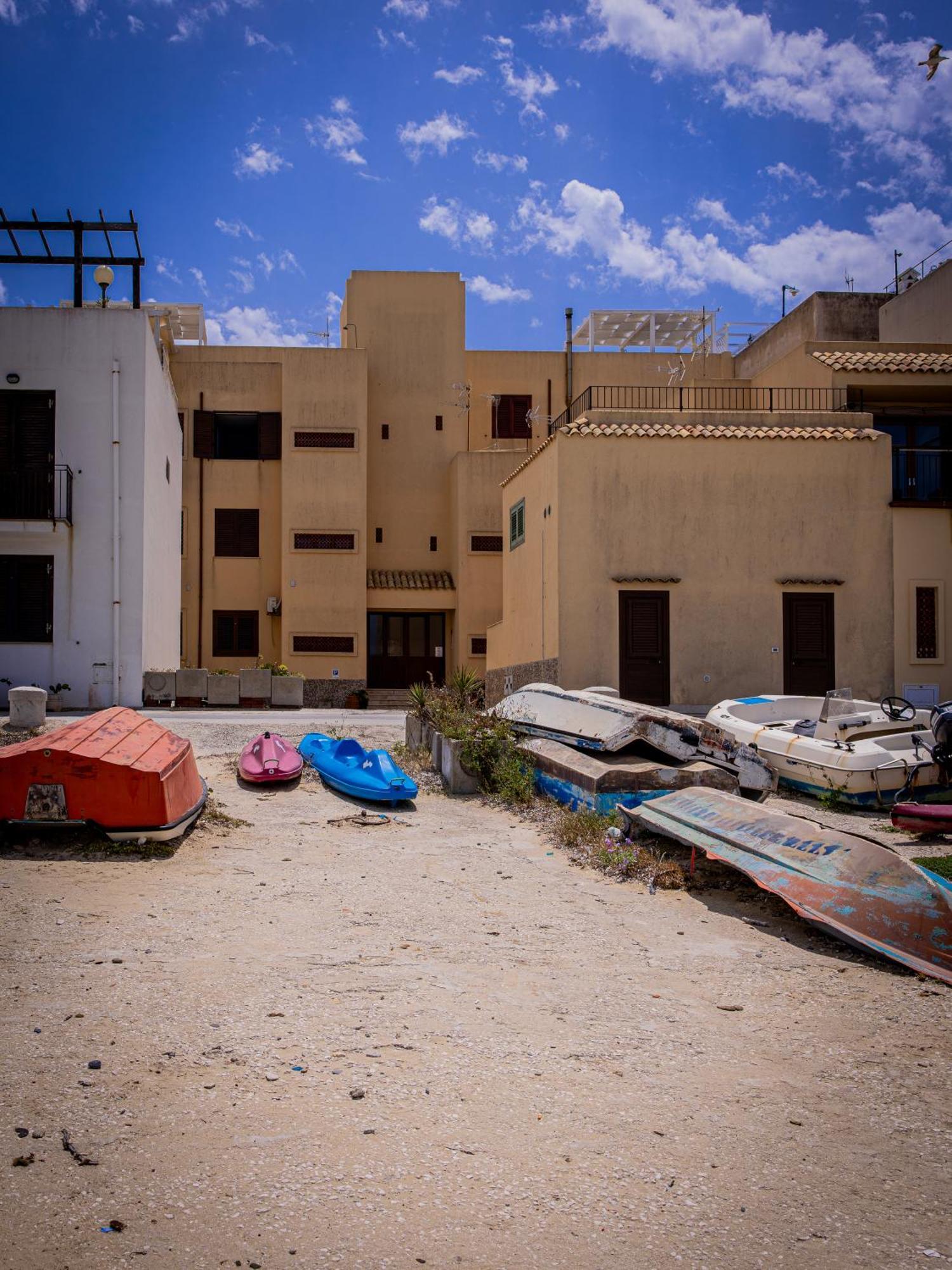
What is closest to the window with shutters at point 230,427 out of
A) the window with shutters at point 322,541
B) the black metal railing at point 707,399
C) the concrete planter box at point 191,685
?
the window with shutters at point 322,541

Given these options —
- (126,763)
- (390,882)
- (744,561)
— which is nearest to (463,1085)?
(390,882)

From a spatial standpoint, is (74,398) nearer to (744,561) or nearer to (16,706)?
(16,706)

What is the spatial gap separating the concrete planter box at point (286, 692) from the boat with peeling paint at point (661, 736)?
415 inches

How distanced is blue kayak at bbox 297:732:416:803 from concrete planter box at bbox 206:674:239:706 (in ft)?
25.8

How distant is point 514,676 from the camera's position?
2209 cm

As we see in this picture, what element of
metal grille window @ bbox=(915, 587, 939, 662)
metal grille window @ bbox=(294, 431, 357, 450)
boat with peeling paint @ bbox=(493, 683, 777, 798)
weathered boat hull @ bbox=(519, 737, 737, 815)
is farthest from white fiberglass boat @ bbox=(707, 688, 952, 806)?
metal grille window @ bbox=(294, 431, 357, 450)

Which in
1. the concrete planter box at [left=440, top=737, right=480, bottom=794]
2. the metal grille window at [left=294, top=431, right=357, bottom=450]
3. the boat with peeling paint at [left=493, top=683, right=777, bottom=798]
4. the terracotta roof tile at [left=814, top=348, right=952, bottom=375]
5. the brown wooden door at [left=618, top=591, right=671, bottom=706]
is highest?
the metal grille window at [left=294, top=431, right=357, bottom=450]

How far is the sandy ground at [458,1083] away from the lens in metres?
3.12

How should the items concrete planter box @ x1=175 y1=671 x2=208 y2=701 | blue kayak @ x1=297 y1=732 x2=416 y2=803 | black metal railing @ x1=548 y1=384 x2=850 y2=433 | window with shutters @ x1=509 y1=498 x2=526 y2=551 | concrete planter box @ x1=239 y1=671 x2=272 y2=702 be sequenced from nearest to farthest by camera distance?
blue kayak @ x1=297 y1=732 x2=416 y2=803 → concrete planter box @ x1=175 y1=671 x2=208 y2=701 → black metal railing @ x1=548 y1=384 x2=850 y2=433 → concrete planter box @ x1=239 y1=671 x2=272 y2=702 → window with shutters @ x1=509 y1=498 x2=526 y2=551

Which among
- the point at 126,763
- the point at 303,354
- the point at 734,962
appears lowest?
the point at 734,962

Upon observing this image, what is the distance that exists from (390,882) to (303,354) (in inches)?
993

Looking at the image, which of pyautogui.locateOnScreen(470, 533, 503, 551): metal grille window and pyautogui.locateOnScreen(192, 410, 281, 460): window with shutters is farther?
pyautogui.locateOnScreen(192, 410, 281, 460): window with shutters

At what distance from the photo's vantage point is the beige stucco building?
19.2 m

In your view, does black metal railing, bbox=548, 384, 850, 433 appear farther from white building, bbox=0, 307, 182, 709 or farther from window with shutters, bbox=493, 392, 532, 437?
A: white building, bbox=0, 307, 182, 709
